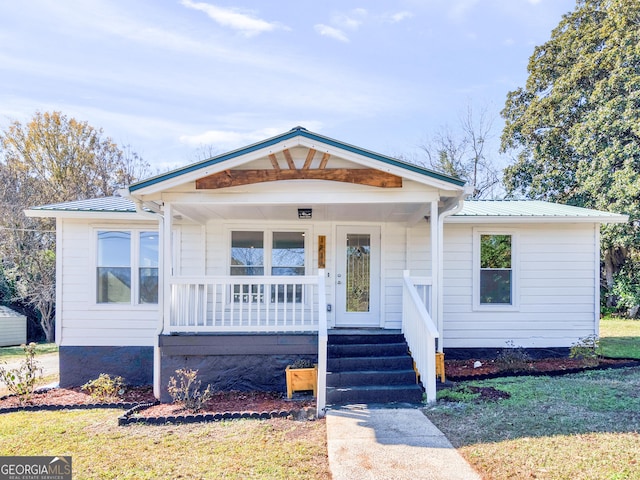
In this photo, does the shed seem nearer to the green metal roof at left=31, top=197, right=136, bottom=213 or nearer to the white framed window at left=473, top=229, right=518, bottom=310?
the green metal roof at left=31, top=197, right=136, bottom=213

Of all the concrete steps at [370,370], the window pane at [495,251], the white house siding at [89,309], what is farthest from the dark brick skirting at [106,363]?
the window pane at [495,251]

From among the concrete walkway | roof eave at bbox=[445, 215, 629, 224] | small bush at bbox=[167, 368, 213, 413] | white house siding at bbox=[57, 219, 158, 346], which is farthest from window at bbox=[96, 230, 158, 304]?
roof eave at bbox=[445, 215, 629, 224]

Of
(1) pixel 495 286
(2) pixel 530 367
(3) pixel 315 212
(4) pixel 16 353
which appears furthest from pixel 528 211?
(4) pixel 16 353

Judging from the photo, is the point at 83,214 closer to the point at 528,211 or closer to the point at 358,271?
the point at 358,271

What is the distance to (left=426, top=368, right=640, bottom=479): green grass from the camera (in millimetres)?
3766

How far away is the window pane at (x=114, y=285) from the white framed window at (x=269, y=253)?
2.01 m

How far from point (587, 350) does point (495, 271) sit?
217 cm

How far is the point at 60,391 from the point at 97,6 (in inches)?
289

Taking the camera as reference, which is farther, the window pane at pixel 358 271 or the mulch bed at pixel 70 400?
the window pane at pixel 358 271

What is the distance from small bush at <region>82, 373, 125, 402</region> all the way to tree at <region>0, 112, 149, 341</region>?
11842 mm

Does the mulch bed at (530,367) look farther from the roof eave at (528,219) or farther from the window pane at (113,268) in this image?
the window pane at (113,268)

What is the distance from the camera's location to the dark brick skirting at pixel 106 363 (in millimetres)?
8242

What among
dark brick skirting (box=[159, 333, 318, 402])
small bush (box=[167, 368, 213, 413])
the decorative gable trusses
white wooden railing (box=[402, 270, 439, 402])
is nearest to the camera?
white wooden railing (box=[402, 270, 439, 402])

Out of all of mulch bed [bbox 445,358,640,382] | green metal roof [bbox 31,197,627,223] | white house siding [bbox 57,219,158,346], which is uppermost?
green metal roof [bbox 31,197,627,223]
